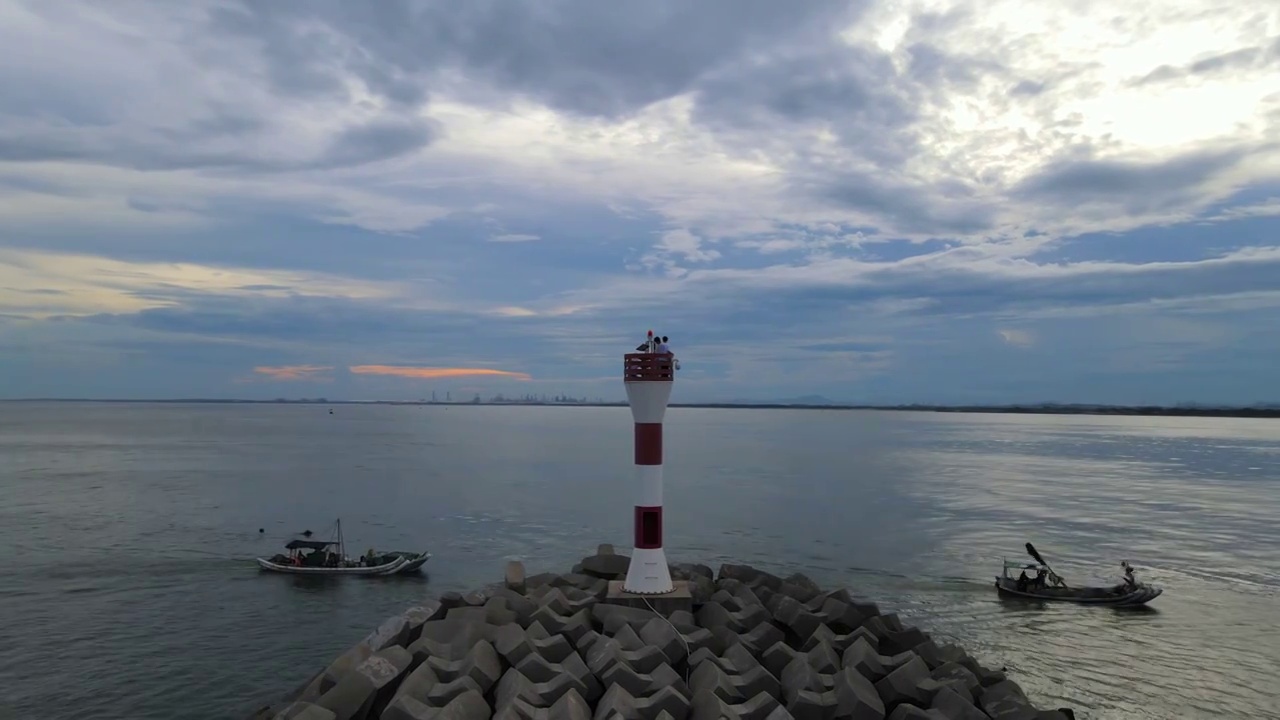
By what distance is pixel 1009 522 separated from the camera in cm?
3409

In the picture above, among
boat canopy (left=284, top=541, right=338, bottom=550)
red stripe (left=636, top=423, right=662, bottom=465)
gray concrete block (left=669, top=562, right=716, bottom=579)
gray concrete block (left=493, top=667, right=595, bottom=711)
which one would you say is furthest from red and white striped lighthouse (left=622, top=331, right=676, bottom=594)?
boat canopy (left=284, top=541, right=338, bottom=550)

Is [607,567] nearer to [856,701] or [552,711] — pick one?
[552,711]

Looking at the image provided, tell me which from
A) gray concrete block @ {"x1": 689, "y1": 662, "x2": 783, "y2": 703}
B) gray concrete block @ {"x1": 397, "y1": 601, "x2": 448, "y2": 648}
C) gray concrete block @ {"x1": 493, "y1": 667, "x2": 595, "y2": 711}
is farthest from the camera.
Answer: gray concrete block @ {"x1": 397, "y1": 601, "x2": 448, "y2": 648}

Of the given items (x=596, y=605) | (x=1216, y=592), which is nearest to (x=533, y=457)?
(x=1216, y=592)

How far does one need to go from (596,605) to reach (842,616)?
3595 mm

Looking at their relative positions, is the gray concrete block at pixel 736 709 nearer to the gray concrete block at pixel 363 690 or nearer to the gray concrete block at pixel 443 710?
the gray concrete block at pixel 443 710

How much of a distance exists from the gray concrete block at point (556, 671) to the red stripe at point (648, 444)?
332cm

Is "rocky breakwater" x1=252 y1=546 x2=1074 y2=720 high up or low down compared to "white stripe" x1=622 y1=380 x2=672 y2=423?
down

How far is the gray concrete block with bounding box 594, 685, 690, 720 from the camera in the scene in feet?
27.9

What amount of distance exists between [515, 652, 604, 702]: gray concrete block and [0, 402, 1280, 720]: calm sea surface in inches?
249

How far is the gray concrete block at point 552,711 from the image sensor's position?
8195 millimetres

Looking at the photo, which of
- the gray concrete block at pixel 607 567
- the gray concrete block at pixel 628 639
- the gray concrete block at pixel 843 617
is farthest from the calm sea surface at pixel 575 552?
the gray concrete block at pixel 628 639

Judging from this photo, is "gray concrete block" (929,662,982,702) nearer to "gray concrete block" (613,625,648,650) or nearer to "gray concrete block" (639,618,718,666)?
"gray concrete block" (639,618,718,666)

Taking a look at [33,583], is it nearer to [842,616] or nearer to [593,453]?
[842,616]
